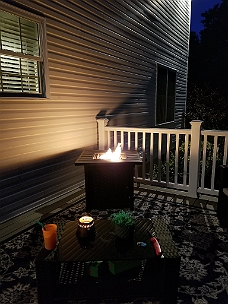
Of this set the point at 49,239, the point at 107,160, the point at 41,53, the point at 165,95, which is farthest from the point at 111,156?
the point at 165,95

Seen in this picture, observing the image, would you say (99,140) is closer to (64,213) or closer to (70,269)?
(64,213)

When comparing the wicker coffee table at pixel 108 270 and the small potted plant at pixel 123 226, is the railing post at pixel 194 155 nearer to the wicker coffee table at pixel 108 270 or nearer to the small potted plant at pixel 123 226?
the wicker coffee table at pixel 108 270

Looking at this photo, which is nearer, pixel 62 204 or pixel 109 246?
pixel 109 246

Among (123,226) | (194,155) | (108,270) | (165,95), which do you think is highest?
(165,95)

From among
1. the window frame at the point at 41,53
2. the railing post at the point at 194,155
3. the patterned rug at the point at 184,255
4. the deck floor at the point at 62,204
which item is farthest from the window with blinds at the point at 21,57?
the railing post at the point at 194,155

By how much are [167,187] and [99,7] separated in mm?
3169

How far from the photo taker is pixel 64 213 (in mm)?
3027

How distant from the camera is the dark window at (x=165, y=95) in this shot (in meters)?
7.11

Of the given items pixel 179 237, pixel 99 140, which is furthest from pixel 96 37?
pixel 179 237

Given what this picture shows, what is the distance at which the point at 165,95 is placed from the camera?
757cm

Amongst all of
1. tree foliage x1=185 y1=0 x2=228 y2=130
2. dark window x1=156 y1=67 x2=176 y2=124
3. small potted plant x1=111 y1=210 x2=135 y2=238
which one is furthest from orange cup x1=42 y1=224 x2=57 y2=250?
tree foliage x1=185 y1=0 x2=228 y2=130

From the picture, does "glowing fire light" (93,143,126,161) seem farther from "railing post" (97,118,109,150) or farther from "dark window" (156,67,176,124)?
"dark window" (156,67,176,124)

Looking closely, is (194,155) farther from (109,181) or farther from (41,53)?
(41,53)

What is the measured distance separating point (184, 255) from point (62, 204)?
1.78 m
